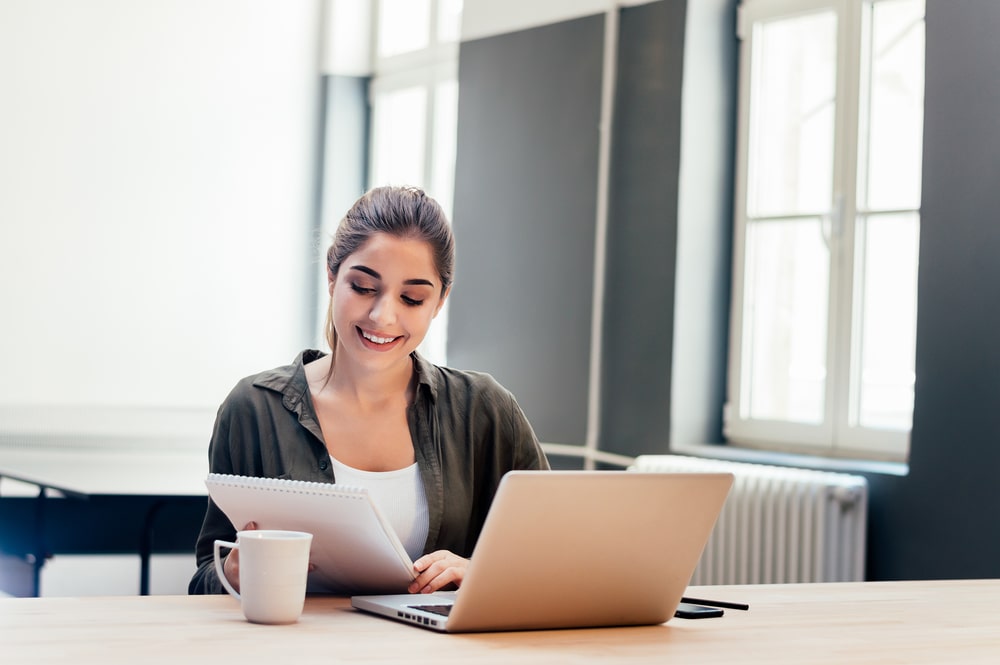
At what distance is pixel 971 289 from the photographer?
3168 mm

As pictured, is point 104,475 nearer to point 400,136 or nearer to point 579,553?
point 400,136

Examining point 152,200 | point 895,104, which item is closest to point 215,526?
point 895,104

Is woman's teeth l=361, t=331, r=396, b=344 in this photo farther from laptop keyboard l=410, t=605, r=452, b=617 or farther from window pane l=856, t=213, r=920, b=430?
window pane l=856, t=213, r=920, b=430

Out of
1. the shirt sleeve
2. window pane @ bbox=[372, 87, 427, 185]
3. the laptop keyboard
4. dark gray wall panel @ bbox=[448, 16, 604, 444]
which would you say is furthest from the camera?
window pane @ bbox=[372, 87, 427, 185]

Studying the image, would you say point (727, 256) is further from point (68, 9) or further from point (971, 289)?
point (68, 9)

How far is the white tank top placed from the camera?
2023 mm

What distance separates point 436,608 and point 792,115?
118 inches

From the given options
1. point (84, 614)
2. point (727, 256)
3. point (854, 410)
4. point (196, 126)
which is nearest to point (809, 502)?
point (854, 410)

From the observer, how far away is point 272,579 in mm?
1389

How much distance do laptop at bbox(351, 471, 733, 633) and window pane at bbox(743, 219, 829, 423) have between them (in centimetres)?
251

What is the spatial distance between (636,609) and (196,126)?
488 centimetres

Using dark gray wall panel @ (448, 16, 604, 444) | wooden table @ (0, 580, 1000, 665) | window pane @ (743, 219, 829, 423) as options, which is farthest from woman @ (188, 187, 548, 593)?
dark gray wall panel @ (448, 16, 604, 444)

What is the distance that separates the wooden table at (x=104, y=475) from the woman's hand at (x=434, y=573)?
75.3 inches

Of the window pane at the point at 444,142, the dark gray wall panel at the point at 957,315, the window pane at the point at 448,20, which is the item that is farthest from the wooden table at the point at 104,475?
the window pane at the point at 448,20
